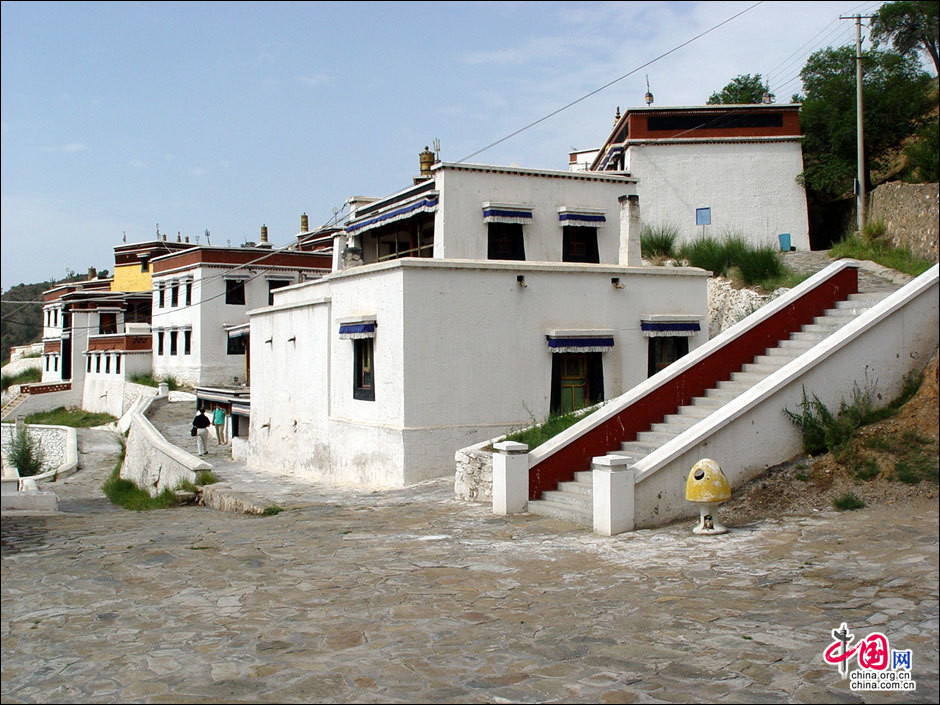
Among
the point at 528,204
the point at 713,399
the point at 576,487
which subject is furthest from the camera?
the point at 528,204

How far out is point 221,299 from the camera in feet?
121

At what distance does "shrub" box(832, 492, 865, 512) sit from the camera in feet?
28.0

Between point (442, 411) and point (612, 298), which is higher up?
point (612, 298)

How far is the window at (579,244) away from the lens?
20.8 meters

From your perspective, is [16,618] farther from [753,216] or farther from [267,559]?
[753,216]

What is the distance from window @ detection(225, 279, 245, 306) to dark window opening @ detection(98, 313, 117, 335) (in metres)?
14.9

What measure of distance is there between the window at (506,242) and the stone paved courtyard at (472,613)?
11.3m

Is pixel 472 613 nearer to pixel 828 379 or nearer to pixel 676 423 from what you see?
pixel 828 379

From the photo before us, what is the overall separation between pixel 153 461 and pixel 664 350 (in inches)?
658

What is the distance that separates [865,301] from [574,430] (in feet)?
16.1

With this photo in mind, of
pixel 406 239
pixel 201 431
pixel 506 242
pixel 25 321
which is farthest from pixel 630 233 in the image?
pixel 25 321

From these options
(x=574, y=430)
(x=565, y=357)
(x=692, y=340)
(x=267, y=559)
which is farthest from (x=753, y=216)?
(x=267, y=559)

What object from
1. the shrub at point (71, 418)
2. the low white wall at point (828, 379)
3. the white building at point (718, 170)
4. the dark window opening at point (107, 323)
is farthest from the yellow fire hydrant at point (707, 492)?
the dark window opening at point (107, 323)

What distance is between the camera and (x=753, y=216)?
28312 millimetres
